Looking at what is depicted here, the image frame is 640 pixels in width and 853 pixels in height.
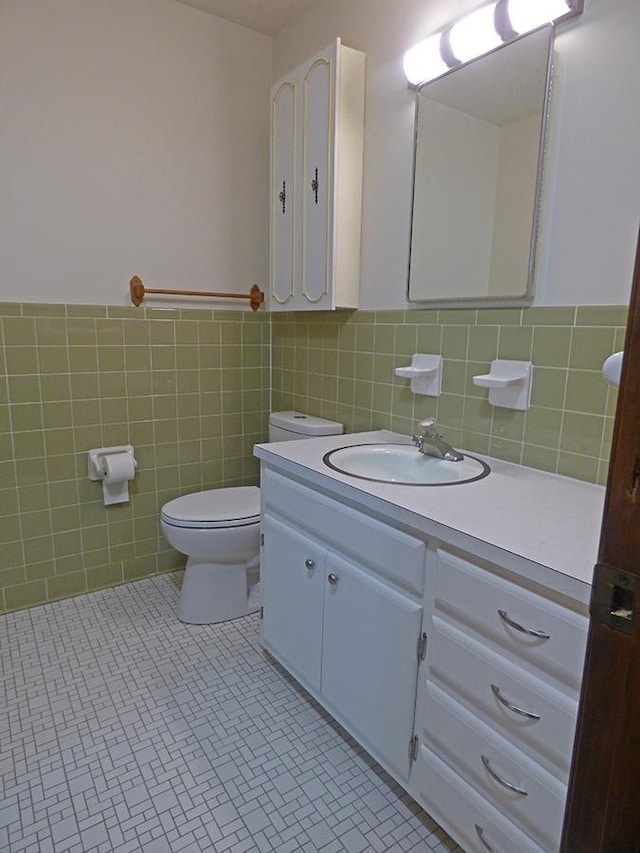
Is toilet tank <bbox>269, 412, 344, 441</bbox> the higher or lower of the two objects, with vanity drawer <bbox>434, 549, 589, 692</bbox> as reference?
higher

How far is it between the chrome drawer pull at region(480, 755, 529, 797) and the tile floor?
0.35 m

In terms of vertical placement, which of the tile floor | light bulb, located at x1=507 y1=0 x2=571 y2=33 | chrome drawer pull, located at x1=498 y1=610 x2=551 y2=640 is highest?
light bulb, located at x1=507 y1=0 x2=571 y2=33

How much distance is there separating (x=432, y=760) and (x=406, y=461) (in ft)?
2.67

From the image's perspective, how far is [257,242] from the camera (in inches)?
96.9

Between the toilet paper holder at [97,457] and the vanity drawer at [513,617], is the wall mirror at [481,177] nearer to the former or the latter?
the vanity drawer at [513,617]

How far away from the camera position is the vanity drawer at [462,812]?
3.21ft

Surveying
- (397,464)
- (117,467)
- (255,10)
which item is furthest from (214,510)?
(255,10)

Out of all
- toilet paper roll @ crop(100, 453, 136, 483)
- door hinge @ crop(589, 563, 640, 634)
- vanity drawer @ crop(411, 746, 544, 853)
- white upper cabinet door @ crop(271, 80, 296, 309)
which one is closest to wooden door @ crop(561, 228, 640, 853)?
door hinge @ crop(589, 563, 640, 634)

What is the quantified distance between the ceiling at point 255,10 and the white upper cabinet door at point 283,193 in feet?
1.18

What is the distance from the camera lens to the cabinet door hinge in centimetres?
117

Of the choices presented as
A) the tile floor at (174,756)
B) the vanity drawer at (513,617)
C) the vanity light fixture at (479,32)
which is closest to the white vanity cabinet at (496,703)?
the vanity drawer at (513,617)

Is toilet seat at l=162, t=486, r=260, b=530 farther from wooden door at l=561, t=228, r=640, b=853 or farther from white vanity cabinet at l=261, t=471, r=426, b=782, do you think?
wooden door at l=561, t=228, r=640, b=853

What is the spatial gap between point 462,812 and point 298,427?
1418 millimetres

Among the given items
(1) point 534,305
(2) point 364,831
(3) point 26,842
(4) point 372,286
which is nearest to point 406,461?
(1) point 534,305
